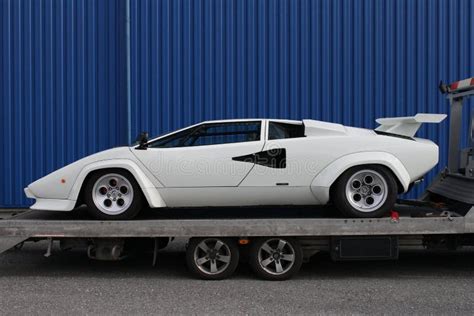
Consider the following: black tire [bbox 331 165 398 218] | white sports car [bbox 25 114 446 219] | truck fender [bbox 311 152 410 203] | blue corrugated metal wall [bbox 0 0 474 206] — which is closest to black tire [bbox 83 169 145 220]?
white sports car [bbox 25 114 446 219]

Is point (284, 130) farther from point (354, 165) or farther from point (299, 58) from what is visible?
point (299, 58)

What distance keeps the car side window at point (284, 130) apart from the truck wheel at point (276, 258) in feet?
3.75

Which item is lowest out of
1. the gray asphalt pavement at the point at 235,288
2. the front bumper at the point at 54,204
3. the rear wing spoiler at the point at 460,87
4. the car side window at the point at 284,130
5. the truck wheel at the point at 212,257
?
the gray asphalt pavement at the point at 235,288

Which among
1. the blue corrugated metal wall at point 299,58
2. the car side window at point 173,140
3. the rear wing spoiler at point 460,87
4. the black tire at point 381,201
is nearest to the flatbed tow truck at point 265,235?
the black tire at point 381,201

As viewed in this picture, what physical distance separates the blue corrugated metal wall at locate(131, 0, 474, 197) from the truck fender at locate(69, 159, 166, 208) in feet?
14.1

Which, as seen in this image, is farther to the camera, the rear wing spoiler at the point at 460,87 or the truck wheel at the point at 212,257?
the rear wing spoiler at the point at 460,87

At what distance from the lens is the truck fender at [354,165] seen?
573cm

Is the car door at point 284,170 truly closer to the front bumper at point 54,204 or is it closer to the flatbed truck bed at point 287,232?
the flatbed truck bed at point 287,232

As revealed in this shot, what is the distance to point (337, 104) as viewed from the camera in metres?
10.0

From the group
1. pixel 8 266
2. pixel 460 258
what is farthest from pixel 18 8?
pixel 460 258

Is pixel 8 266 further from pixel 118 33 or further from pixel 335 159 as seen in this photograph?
pixel 118 33

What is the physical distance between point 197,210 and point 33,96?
5190 millimetres

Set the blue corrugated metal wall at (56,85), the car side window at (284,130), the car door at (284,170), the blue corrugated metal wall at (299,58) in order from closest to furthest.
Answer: the car door at (284,170) < the car side window at (284,130) < the blue corrugated metal wall at (299,58) < the blue corrugated metal wall at (56,85)

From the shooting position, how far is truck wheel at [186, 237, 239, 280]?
579cm
